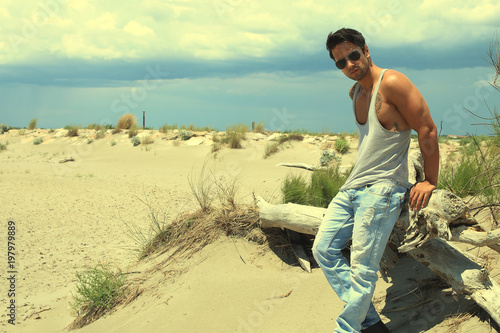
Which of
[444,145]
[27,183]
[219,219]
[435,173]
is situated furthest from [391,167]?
[444,145]

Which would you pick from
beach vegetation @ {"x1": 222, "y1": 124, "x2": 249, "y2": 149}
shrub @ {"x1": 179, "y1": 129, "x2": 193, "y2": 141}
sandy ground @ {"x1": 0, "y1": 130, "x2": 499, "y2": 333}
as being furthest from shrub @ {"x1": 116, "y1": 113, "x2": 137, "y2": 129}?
sandy ground @ {"x1": 0, "y1": 130, "x2": 499, "y2": 333}

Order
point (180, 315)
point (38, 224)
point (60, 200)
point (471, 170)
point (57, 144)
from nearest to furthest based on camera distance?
point (180, 315) < point (471, 170) < point (38, 224) < point (60, 200) < point (57, 144)

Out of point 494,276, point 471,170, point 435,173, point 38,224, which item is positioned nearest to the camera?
point 435,173

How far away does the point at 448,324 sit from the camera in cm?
319

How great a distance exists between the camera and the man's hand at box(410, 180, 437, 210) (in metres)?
2.86

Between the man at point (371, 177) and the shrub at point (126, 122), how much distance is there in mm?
23587

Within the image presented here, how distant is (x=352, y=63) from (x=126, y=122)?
2418cm

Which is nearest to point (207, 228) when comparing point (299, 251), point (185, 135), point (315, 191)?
point (299, 251)

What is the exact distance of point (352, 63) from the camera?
294 centimetres

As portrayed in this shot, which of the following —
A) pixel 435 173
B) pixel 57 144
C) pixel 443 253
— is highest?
pixel 435 173

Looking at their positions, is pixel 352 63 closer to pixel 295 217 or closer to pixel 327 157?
pixel 295 217

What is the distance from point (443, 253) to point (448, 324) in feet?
1.63

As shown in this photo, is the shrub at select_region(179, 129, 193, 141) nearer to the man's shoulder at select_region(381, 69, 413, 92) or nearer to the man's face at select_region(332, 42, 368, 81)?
the man's face at select_region(332, 42, 368, 81)

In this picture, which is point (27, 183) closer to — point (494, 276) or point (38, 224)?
point (38, 224)
